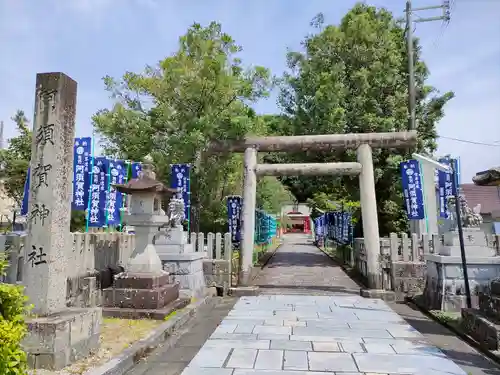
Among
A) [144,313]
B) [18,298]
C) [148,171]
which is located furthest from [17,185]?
[18,298]

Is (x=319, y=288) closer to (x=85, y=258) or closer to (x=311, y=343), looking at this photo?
(x=311, y=343)

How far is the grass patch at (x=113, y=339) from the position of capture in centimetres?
436

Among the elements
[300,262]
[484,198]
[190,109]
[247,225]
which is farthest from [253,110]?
[484,198]

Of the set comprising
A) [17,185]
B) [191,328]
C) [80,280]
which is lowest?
[191,328]

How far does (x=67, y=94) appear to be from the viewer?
17.0 ft

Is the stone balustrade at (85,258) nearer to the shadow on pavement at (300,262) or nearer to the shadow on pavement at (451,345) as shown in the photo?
the shadow on pavement at (451,345)

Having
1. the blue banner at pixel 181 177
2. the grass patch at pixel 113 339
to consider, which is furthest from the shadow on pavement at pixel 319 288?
the grass patch at pixel 113 339

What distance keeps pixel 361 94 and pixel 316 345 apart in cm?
1263

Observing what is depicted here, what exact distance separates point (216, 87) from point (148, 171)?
568cm

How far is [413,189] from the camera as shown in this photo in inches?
510

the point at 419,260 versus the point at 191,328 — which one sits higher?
the point at 419,260

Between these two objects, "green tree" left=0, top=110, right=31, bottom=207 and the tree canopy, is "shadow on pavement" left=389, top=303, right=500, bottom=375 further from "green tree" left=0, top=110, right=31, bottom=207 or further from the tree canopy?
"green tree" left=0, top=110, right=31, bottom=207

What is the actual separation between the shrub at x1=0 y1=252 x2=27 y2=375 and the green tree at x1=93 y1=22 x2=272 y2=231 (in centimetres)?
929

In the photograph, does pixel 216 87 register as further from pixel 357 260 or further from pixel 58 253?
pixel 58 253
